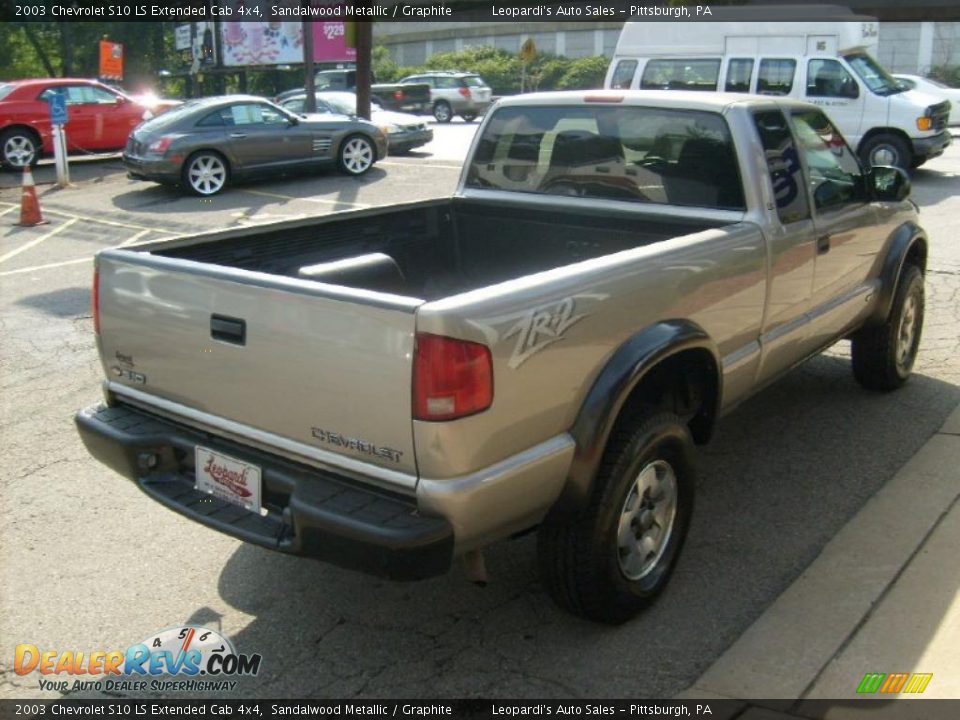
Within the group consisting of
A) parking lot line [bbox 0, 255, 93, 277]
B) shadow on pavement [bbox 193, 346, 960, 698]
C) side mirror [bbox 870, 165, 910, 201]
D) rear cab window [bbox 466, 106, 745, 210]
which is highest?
rear cab window [bbox 466, 106, 745, 210]

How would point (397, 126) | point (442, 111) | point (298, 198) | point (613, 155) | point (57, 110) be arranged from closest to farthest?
point (613, 155), point (298, 198), point (57, 110), point (397, 126), point (442, 111)

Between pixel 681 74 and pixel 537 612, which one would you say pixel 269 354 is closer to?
pixel 537 612

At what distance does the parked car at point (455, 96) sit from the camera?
106 feet

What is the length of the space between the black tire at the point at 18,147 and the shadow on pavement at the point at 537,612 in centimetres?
1613

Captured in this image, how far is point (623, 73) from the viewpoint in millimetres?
16891

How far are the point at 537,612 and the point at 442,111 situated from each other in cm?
3025

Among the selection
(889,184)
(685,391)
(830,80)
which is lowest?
(685,391)

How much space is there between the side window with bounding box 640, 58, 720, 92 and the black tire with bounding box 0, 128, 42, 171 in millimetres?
10730

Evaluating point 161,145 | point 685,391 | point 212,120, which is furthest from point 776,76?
point 685,391

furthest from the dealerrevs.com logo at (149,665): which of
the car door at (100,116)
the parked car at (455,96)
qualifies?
the parked car at (455,96)

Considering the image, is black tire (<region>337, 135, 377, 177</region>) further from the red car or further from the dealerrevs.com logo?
the dealerrevs.com logo

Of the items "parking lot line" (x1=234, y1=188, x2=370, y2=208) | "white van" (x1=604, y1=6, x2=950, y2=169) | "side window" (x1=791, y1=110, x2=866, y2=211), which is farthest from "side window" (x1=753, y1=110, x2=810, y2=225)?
"white van" (x1=604, y1=6, x2=950, y2=169)

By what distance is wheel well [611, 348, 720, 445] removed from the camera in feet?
12.3

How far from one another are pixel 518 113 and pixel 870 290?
7.03 feet
